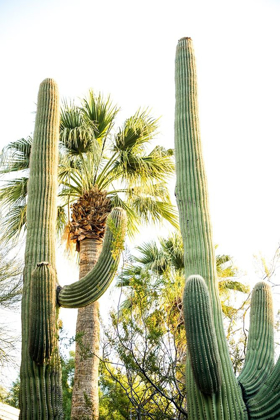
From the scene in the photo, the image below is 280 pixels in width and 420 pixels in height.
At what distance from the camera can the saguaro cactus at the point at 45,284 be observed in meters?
5.33

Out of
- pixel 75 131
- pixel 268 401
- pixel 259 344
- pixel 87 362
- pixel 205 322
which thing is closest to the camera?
pixel 268 401

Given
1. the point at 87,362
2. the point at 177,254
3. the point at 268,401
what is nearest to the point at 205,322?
the point at 268,401

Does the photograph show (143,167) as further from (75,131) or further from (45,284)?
(45,284)

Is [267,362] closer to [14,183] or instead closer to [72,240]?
[72,240]

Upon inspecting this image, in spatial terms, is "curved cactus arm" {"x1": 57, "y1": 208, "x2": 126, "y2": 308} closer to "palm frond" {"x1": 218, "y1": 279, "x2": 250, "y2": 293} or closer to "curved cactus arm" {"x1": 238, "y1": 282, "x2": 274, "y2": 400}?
"curved cactus arm" {"x1": 238, "y1": 282, "x2": 274, "y2": 400}

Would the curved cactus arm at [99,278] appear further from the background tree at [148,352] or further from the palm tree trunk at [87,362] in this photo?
the palm tree trunk at [87,362]

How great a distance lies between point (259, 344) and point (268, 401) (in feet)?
2.81

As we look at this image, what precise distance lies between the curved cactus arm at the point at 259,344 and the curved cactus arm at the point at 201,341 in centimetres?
48

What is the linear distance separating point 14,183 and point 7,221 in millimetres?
758

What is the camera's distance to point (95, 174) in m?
9.50

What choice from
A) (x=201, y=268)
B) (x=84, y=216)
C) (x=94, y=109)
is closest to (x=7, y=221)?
(x=84, y=216)

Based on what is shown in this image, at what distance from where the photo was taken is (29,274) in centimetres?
600

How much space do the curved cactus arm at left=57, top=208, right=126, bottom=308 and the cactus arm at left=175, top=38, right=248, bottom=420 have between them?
814mm

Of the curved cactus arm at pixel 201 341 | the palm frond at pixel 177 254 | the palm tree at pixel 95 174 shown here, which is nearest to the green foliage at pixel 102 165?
the palm tree at pixel 95 174
